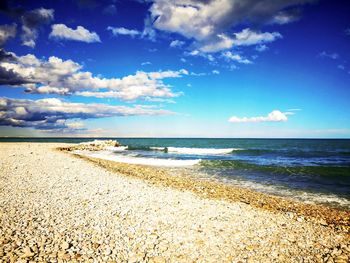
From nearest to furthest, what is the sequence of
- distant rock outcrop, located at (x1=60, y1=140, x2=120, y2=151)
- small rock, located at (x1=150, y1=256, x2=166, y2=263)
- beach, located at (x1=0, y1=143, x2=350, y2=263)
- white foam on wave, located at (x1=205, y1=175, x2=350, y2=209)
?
small rock, located at (x1=150, y1=256, x2=166, y2=263), beach, located at (x1=0, y1=143, x2=350, y2=263), white foam on wave, located at (x1=205, y1=175, x2=350, y2=209), distant rock outcrop, located at (x1=60, y1=140, x2=120, y2=151)

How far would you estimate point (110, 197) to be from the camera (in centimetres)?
1084

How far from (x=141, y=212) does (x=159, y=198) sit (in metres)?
2.24

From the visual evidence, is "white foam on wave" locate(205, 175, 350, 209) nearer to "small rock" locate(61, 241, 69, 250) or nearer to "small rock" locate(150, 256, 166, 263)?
"small rock" locate(150, 256, 166, 263)

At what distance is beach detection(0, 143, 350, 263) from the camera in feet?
19.9

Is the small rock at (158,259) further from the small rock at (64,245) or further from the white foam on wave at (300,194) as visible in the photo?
the white foam on wave at (300,194)

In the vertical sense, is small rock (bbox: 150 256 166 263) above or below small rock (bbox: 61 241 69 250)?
below

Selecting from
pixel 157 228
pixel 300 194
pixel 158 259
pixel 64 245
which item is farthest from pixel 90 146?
pixel 158 259

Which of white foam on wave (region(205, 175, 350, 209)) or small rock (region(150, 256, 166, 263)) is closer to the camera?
small rock (region(150, 256, 166, 263))

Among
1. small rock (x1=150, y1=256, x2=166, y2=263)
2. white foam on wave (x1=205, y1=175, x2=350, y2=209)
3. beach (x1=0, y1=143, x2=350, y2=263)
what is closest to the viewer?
small rock (x1=150, y1=256, x2=166, y2=263)

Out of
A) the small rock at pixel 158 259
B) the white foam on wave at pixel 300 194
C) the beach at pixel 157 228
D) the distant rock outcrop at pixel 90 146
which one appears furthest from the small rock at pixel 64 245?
the distant rock outcrop at pixel 90 146

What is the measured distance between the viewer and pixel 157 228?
24.9 feet

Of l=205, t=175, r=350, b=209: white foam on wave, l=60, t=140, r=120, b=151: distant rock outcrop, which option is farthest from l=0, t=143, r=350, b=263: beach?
l=60, t=140, r=120, b=151: distant rock outcrop

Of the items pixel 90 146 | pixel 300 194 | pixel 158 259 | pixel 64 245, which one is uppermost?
pixel 90 146

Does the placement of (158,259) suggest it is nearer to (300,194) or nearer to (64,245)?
(64,245)
